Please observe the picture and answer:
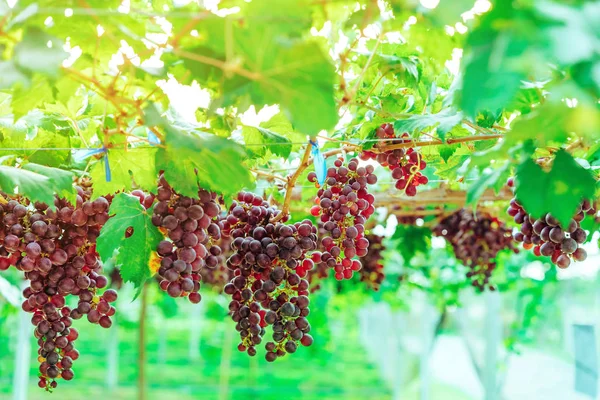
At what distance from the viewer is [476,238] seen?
3404mm

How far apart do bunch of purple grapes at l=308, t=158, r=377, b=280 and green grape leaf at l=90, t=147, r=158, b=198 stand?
529 millimetres

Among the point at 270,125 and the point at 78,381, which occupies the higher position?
the point at 270,125

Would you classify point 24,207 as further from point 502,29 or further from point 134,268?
point 502,29

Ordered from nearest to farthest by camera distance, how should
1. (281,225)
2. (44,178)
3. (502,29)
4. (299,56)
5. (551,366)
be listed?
(502,29) → (299,56) → (44,178) → (281,225) → (551,366)

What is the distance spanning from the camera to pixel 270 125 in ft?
6.27

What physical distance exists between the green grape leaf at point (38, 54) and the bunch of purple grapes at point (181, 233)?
0.60 m

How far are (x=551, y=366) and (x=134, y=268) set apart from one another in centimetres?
449

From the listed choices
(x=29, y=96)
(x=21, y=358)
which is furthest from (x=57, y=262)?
(x=21, y=358)

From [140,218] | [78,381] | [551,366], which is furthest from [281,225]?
[78,381]

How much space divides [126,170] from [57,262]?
32 centimetres

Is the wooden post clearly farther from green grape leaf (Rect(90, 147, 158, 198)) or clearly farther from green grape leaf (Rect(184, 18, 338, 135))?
A: green grape leaf (Rect(184, 18, 338, 135))

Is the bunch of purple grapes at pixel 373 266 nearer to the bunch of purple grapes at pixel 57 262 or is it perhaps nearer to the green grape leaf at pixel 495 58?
the bunch of purple grapes at pixel 57 262

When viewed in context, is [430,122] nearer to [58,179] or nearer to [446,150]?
[446,150]

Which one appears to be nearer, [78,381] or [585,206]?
[585,206]
